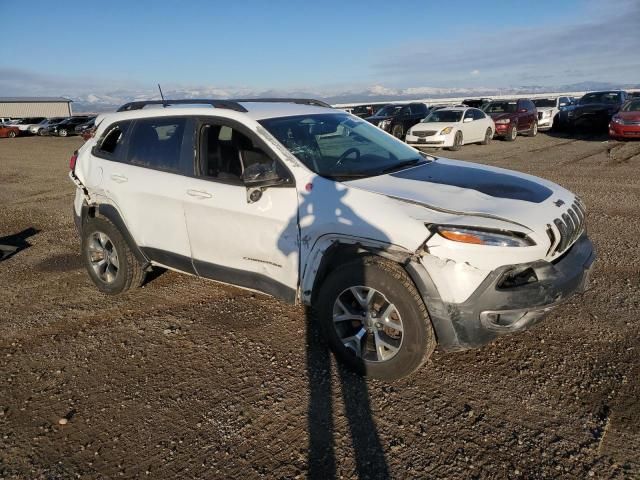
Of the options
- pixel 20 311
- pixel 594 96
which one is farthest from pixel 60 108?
pixel 20 311

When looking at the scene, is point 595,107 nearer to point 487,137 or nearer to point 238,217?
point 487,137

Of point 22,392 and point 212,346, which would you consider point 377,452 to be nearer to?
point 212,346

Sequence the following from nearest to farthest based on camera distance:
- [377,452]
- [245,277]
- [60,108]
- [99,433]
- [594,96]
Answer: [377,452] < [99,433] < [245,277] < [594,96] < [60,108]

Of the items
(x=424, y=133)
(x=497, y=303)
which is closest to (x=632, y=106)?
(x=424, y=133)

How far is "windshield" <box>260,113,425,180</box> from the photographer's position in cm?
365

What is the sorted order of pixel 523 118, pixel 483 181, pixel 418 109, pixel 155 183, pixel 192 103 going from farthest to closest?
pixel 418 109
pixel 523 118
pixel 192 103
pixel 155 183
pixel 483 181

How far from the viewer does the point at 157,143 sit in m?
4.32

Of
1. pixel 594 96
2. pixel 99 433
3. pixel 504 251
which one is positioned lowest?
pixel 99 433

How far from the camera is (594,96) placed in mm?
21562

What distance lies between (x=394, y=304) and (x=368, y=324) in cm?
29

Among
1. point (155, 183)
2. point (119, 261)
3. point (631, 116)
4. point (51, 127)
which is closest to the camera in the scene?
point (155, 183)

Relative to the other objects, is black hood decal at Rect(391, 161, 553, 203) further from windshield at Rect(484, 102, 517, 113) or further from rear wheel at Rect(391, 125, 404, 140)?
windshield at Rect(484, 102, 517, 113)

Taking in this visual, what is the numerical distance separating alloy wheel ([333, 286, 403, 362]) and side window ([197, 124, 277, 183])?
1264 millimetres

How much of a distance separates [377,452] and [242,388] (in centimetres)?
104
